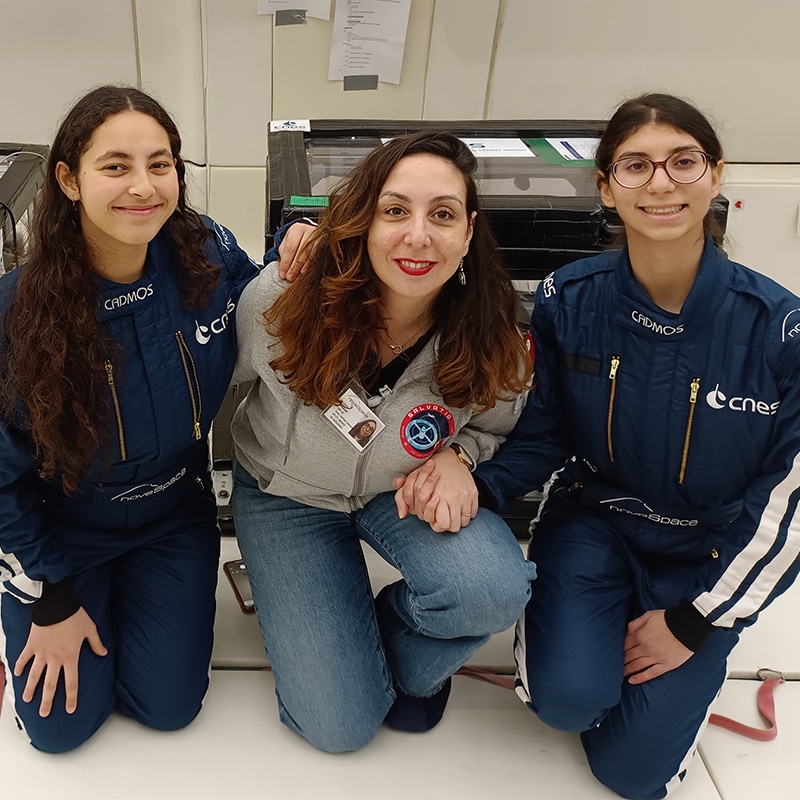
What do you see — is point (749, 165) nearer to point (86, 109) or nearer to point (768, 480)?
point (768, 480)

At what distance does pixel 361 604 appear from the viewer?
1.50 m

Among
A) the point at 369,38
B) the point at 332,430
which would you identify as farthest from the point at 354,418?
the point at 369,38

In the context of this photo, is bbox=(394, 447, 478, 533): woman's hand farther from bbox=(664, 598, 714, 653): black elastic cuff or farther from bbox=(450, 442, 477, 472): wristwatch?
bbox=(664, 598, 714, 653): black elastic cuff

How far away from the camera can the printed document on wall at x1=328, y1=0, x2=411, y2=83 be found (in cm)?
230

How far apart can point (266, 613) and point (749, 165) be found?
1978mm

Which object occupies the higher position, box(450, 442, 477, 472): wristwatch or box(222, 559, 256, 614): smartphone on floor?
box(450, 442, 477, 472): wristwatch

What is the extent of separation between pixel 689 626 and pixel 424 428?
0.51 meters

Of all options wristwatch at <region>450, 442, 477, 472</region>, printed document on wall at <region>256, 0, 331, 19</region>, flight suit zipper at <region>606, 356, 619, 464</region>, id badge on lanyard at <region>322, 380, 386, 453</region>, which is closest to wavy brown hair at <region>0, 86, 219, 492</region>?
id badge on lanyard at <region>322, 380, 386, 453</region>

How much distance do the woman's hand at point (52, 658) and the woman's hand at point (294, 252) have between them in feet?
2.05

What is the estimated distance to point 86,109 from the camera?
1.21 metres

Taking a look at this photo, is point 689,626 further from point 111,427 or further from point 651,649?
point 111,427

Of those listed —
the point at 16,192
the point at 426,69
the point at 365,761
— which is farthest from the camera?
the point at 426,69

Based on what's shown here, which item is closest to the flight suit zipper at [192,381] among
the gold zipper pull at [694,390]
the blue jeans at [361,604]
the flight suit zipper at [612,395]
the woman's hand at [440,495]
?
the blue jeans at [361,604]

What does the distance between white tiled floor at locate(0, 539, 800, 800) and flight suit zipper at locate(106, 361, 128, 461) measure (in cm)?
47
